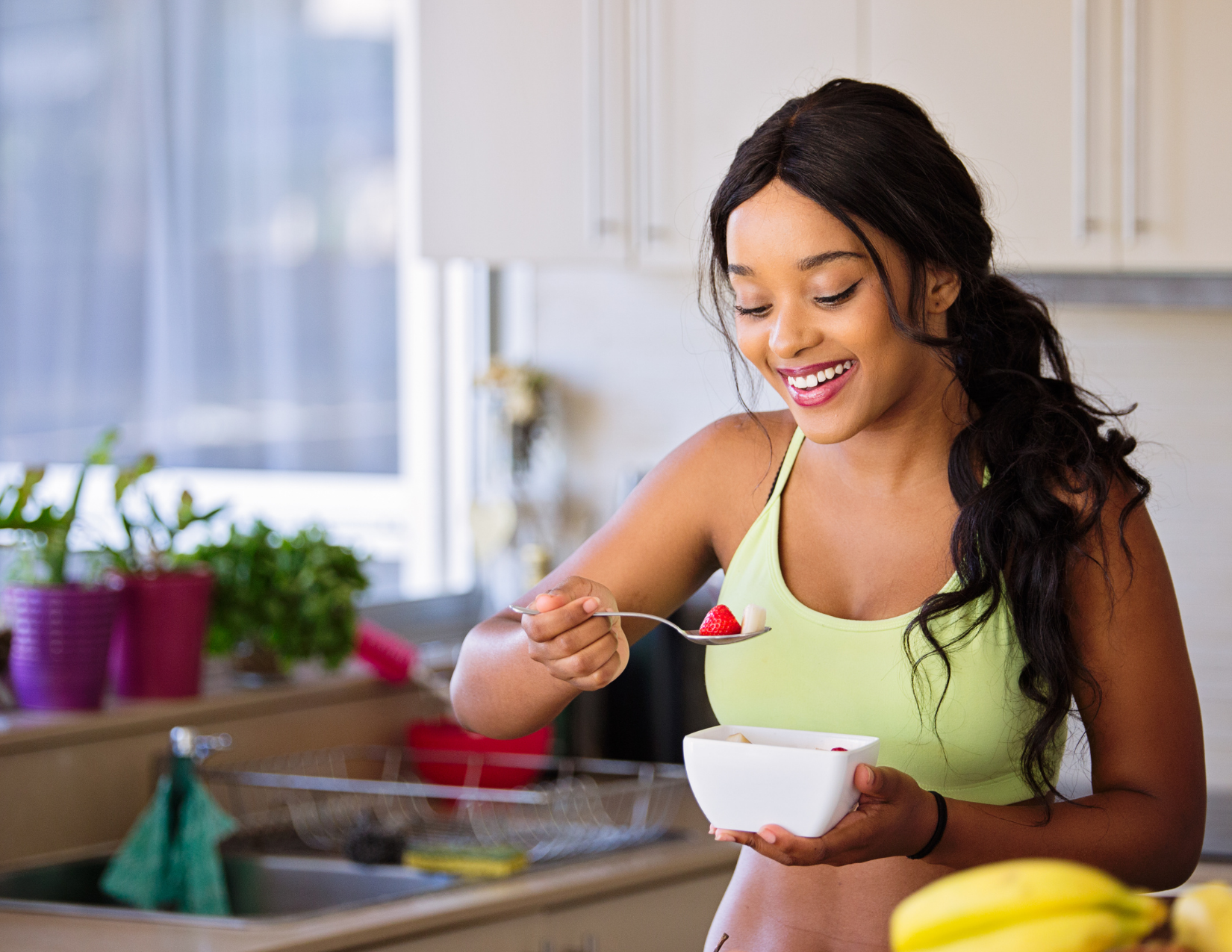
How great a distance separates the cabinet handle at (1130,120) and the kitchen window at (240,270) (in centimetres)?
109

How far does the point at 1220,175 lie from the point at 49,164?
1.83 metres

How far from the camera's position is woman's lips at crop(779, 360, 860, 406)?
3.95 feet

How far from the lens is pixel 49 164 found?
2.40m

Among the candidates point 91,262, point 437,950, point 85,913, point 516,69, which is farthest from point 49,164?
point 437,950

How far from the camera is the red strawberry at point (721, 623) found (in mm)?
1205

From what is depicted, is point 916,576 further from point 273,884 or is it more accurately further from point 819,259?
point 273,884

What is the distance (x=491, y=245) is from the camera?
232cm

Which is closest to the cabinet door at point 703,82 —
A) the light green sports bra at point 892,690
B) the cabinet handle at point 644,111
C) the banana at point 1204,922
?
the cabinet handle at point 644,111

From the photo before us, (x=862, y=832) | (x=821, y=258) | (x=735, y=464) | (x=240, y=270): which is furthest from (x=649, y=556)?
(x=240, y=270)

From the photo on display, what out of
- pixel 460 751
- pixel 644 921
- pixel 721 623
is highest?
pixel 721 623

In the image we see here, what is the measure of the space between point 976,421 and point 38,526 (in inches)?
49.6

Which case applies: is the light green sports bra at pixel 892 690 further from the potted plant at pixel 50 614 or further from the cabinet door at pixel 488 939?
the potted plant at pixel 50 614

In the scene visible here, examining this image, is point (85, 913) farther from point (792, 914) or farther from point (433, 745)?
point (792, 914)

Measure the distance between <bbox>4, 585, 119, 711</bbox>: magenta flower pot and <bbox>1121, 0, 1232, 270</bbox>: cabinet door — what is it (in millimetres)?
1523
